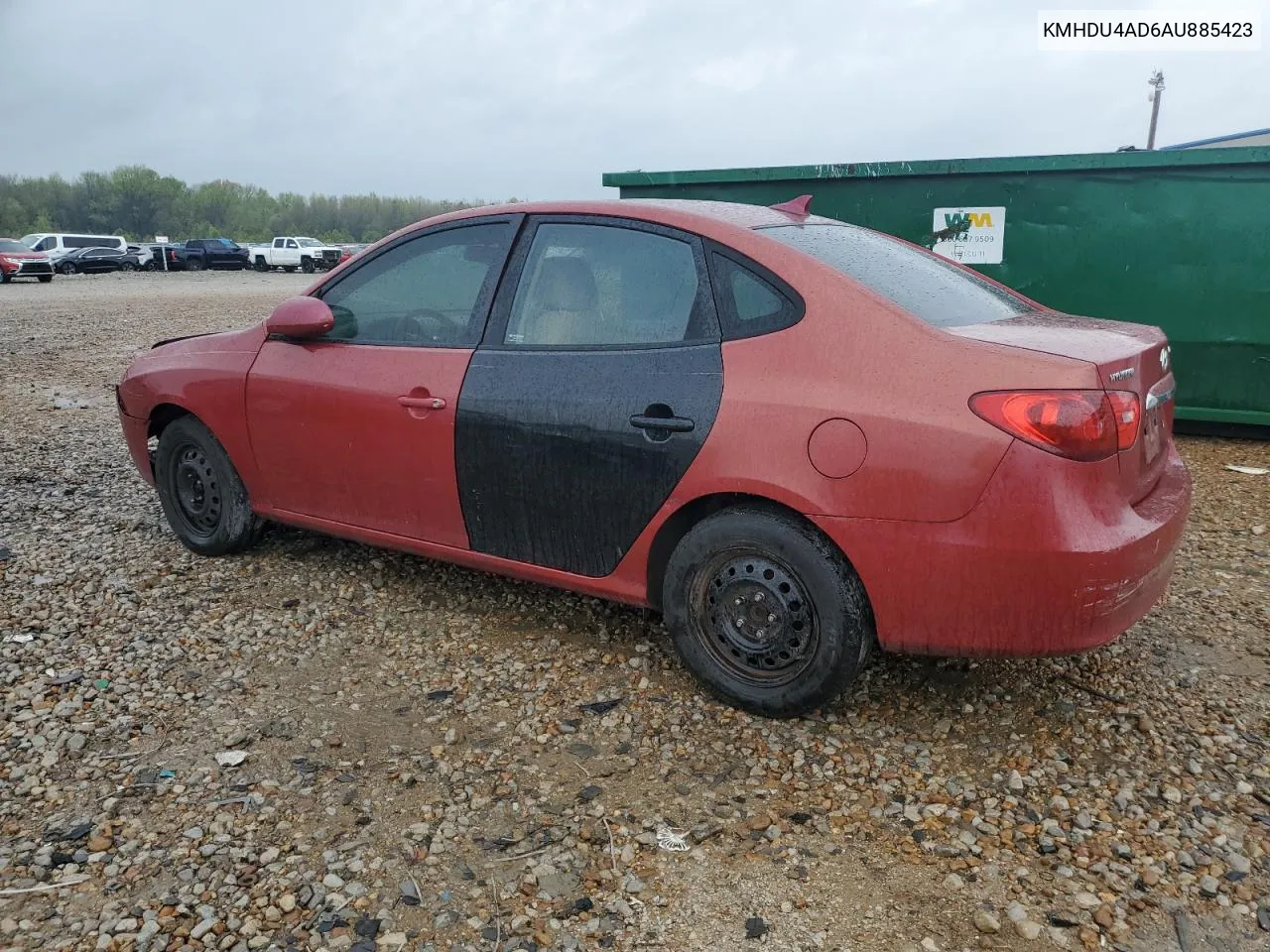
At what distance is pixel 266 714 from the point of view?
10.6ft

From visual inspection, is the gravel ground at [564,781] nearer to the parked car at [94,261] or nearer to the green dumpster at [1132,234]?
the green dumpster at [1132,234]

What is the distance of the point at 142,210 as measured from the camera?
78438mm

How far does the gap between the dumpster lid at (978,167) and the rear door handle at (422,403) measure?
492 cm

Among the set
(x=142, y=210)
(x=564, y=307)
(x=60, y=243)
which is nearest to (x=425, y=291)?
(x=564, y=307)

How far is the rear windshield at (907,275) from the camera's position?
3070 millimetres

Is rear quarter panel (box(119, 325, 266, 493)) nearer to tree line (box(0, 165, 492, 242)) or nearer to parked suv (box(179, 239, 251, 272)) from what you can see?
parked suv (box(179, 239, 251, 272))

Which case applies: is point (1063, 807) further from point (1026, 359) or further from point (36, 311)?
point (36, 311)

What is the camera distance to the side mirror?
3.98 metres

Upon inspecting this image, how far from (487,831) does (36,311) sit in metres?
19.6

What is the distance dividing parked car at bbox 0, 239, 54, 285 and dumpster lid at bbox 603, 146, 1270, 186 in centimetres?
2939

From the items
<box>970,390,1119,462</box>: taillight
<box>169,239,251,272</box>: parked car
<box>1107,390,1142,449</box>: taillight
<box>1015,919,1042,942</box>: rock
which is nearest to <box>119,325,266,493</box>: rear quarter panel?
<box>970,390,1119,462</box>: taillight

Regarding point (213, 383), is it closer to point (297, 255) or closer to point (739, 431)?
point (739, 431)

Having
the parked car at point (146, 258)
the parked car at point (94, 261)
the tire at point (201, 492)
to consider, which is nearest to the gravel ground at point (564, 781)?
the tire at point (201, 492)

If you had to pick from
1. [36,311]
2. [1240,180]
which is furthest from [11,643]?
[36,311]
